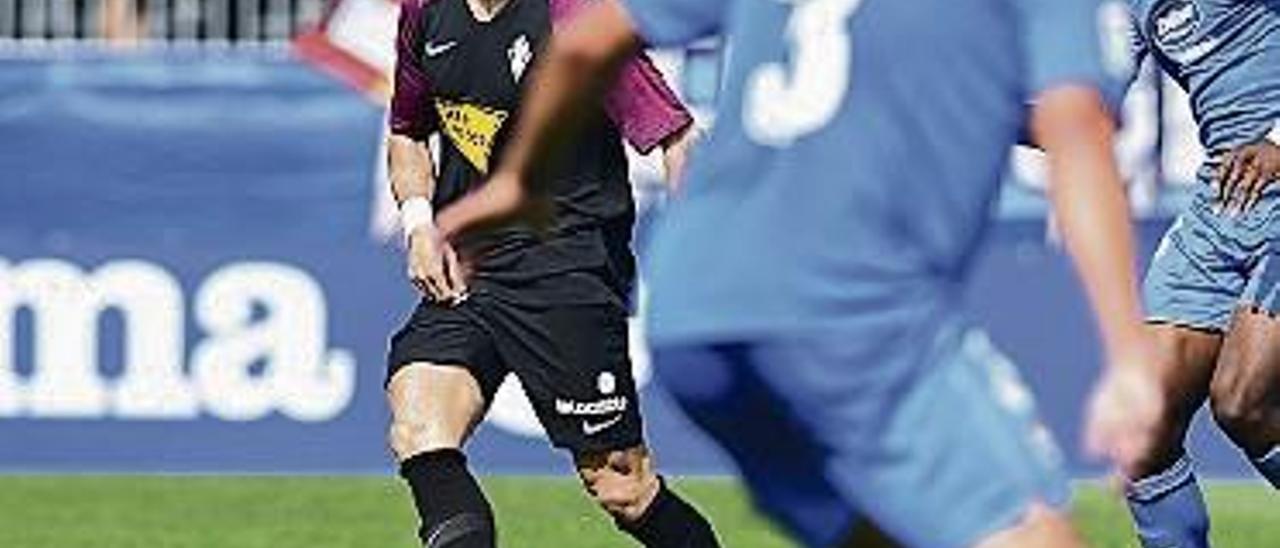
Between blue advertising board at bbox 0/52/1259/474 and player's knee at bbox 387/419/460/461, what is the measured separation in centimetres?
717

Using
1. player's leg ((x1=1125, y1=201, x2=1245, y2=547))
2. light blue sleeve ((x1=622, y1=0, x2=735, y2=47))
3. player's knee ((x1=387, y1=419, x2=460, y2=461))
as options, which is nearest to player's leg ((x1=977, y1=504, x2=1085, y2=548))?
light blue sleeve ((x1=622, y1=0, x2=735, y2=47))

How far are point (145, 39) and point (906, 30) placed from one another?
12.4 m

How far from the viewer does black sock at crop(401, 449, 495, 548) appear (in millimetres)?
9195

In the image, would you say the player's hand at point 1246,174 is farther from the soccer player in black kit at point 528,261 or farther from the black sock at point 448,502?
the black sock at point 448,502

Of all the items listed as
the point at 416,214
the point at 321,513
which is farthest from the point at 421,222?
the point at 321,513

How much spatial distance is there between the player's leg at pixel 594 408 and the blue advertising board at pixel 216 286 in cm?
666

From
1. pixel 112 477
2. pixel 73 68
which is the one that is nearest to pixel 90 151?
pixel 73 68

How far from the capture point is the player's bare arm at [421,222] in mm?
9719

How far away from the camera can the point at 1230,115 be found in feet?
35.2

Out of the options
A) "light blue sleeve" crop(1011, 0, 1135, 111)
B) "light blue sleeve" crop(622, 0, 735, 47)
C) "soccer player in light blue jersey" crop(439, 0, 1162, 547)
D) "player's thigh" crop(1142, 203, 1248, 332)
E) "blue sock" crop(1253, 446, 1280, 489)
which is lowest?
"blue sock" crop(1253, 446, 1280, 489)

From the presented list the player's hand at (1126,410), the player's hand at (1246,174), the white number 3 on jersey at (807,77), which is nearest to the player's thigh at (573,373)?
the player's hand at (1246,174)

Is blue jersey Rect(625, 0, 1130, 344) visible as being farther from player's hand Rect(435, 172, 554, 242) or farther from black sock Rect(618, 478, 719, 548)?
black sock Rect(618, 478, 719, 548)

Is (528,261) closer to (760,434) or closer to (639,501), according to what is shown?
(639,501)

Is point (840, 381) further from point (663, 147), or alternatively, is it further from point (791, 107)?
point (663, 147)
